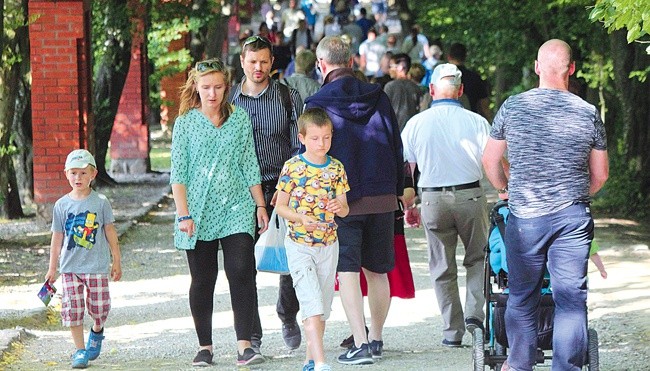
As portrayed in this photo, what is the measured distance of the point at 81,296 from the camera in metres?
9.19

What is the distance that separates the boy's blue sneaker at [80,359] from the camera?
30.0 ft

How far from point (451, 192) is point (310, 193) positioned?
66.1 inches

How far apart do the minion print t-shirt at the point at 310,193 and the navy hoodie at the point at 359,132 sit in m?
0.57

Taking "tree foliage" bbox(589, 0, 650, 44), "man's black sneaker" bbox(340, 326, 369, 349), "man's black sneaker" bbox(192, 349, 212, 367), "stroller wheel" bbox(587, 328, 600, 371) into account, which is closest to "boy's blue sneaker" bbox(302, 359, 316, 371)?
"man's black sneaker" bbox(192, 349, 212, 367)

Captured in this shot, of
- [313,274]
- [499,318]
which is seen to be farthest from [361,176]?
[499,318]

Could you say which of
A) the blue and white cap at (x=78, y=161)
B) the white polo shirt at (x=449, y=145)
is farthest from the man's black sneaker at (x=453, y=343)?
the blue and white cap at (x=78, y=161)

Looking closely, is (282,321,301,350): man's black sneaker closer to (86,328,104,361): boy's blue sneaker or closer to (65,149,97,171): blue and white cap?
(86,328,104,361): boy's blue sneaker

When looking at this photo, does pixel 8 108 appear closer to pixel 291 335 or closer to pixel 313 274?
pixel 291 335

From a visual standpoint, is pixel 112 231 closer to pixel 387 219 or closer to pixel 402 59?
pixel 387 219

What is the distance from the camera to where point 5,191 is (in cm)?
1777

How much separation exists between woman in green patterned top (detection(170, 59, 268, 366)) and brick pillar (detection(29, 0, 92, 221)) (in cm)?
884

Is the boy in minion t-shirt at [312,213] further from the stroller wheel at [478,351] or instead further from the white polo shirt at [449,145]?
the white polo shirt at [449,145]

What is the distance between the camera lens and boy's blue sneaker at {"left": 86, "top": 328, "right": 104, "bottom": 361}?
30.4 ft

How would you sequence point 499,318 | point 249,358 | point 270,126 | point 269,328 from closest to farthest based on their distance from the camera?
1. point 499,318
2. point 249,358
3. point 270,126
4. point 269,328
